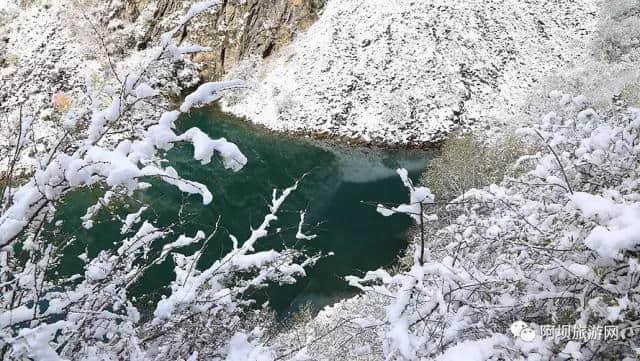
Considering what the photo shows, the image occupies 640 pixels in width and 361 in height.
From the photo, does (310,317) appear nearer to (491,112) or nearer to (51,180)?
(51,180)

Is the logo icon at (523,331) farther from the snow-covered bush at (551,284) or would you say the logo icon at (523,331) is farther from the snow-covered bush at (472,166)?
the snow-covered bush at (472,166)

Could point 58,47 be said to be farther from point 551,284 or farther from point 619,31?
point 551,284

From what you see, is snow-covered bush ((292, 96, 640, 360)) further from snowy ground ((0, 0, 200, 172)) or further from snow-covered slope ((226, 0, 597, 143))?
snowy ground ((0, 0, 200, 172))

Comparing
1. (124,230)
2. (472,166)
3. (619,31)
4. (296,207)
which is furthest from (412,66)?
(124,230)

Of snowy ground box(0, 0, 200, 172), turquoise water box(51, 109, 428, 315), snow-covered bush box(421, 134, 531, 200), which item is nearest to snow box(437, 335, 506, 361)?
turquoise water box(51, 109, 428, 315)

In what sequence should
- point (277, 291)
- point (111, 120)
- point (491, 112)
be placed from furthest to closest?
1. point (491, 112)
2. point (277, 291)
3. point (111, 120)

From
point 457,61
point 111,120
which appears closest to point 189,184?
point 111,120

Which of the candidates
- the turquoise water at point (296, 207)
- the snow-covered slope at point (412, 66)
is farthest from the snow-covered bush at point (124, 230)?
the snow-covered slope at point (412, 66)
